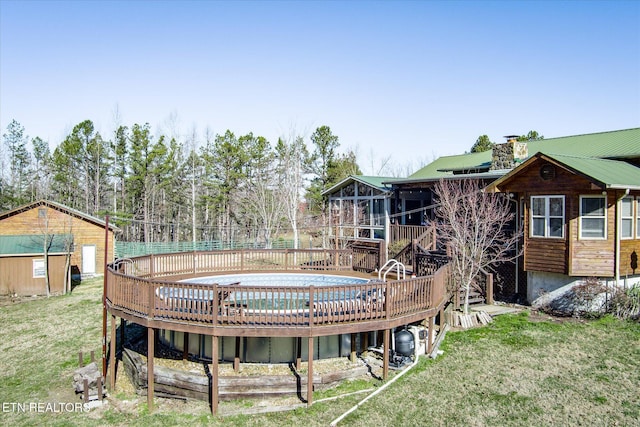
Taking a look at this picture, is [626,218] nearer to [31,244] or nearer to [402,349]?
[402,349]

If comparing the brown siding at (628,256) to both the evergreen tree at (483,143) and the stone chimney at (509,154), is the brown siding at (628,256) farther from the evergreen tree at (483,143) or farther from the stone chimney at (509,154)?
the evergreen tree at (483,143)

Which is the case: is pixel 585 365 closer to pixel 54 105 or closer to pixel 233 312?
pixel 233 312

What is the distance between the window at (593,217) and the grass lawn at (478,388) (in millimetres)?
2472

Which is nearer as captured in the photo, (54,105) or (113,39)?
(113,39)

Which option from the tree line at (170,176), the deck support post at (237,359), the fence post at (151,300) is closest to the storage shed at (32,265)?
the tree line at (170,176)

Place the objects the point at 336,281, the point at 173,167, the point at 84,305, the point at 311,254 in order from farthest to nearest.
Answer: the point at 173,167 → the point at 84,305 → the point at 311,254 → the point at 336,281

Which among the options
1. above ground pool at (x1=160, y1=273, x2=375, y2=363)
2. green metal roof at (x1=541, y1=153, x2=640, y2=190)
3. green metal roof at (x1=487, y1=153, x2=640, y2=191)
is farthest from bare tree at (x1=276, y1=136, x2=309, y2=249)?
green metal roof at (x1=541, y1=153, x2=640, y2=190)

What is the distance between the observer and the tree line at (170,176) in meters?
36.9

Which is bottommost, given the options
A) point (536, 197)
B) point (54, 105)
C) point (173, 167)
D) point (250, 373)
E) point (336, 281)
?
point (250, 373)

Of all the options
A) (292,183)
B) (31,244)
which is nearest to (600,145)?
(292,183)

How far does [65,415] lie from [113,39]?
17.4 metres

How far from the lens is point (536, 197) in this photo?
14031 millimetres

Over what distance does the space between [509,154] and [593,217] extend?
6774mm

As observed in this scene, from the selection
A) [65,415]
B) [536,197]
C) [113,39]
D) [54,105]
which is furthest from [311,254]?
[54,105]
